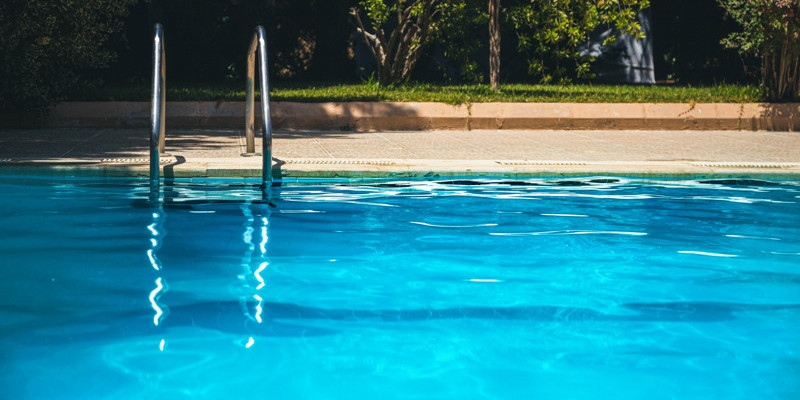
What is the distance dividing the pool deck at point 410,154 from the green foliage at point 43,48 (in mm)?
430

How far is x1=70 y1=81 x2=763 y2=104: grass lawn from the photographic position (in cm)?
1274

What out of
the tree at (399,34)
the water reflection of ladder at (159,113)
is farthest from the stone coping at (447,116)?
the water reflection of ladder at (159,113)

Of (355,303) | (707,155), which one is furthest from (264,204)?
(707,155)

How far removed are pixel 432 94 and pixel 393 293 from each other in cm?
874

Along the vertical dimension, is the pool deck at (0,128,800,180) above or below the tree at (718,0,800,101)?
below

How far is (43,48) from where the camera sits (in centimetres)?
1088

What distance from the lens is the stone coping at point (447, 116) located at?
449 inches

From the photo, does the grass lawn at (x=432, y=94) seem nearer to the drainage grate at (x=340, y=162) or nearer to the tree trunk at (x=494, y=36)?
the tree trunk at (x=494, y=36)

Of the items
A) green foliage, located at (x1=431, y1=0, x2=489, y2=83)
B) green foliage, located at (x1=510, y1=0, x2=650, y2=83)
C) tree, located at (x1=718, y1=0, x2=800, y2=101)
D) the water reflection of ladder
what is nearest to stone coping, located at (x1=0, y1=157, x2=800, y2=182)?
the water reflection of ladder

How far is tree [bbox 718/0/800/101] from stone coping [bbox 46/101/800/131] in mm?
860

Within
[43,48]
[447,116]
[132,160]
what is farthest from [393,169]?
[43,48]

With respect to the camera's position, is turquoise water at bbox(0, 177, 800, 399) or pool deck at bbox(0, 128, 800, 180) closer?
turquoise water at bbox(0, 177, 800, 399)

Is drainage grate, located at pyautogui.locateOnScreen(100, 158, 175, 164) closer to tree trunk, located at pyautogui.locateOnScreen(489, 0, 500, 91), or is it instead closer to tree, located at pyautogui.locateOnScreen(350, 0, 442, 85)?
tree, located at pyautogui.locateOnScreen(350, 0, 442, 85)

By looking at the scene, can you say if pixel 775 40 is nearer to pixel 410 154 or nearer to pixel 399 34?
pixel 399 34
